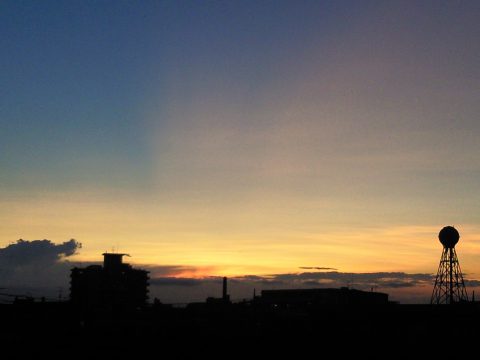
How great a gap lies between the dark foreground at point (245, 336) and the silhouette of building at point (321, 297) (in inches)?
1476

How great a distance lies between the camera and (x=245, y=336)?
76500 millimetres

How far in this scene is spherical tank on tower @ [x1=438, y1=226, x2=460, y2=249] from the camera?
11475 cm

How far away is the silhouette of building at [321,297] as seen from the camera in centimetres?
12875

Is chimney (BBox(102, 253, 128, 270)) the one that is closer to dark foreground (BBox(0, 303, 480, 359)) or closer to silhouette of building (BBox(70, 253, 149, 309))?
silhouette of building (BBox(70, 253, 149, 309))

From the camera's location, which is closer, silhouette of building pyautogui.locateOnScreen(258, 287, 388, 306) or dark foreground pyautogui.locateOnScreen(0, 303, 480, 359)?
dark foreground pyautogui.locateOnScreen(0, 303, 480, 359)

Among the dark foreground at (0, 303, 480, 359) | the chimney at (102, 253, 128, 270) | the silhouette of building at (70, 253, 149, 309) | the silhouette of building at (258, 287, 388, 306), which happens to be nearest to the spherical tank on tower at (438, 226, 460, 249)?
the silhouette of building at (258, 287, 388, 306)

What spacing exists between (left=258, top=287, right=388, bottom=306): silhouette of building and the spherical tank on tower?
22.2 meters

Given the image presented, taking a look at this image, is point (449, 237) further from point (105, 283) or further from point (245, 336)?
point (105, 283)

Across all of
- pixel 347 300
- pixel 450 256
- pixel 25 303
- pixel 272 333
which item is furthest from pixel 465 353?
pixel 25 303

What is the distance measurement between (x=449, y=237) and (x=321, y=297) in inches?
1317

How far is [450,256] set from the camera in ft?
379

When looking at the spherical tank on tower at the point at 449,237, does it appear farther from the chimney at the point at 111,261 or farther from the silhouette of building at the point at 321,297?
the chimney at the point at 111,261

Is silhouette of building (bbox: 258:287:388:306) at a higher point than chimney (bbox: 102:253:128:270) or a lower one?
lower

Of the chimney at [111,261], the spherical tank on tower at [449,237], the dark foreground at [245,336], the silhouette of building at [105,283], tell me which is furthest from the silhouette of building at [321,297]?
the chimney at [111,261]
